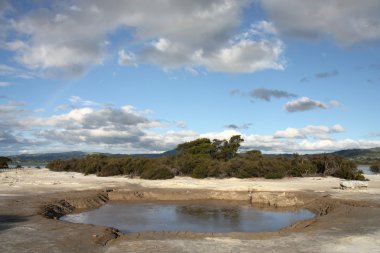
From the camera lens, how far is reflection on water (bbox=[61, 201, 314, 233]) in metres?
19.1

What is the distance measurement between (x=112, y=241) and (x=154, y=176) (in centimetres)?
3005

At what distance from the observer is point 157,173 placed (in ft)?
144

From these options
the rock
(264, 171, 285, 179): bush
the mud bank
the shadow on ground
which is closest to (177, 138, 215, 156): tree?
(264, 171, 285, 179): bush

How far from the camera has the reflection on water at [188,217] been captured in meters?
19.1

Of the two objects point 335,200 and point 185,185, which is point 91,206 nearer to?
point 185,185

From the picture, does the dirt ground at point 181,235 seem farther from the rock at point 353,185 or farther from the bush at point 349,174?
the bush at point 349,174

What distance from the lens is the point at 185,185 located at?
35.5 meters

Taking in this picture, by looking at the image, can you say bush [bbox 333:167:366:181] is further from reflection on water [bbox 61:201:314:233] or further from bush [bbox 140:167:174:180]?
reflection on water [bbox 61:201:314:233]

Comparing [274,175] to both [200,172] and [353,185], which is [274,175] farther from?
[353,185]

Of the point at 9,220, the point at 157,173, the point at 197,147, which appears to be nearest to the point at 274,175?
the point at 157,173

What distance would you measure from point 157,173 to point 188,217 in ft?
70.4

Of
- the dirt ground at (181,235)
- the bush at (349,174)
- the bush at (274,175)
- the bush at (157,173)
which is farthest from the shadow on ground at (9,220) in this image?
the bush at (349,174)

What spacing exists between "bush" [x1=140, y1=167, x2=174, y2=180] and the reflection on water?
14556 millimetres

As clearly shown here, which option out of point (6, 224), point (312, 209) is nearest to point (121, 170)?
point (312, 209)
